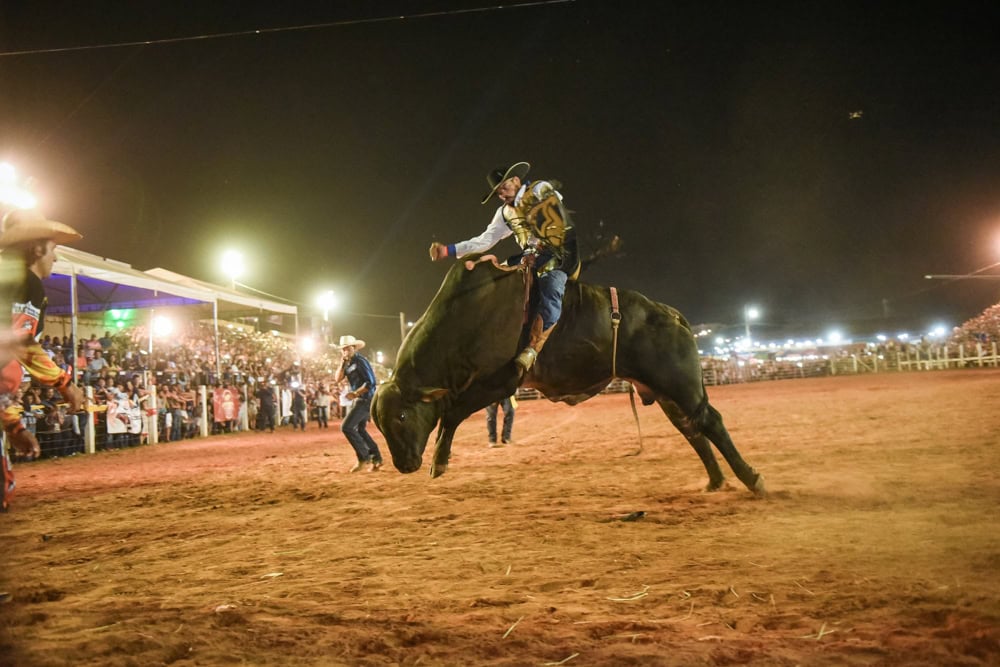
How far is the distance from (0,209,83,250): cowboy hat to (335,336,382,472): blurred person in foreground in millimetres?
5842

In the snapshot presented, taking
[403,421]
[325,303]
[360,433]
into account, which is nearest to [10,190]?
[360,433]

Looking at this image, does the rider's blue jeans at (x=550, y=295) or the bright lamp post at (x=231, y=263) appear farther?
the bright lamp post at (x=231, y=263)

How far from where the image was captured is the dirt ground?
2.69 meters

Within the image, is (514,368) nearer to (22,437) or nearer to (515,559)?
(515,559)

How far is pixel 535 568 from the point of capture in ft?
12.9

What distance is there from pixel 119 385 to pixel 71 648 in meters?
18.0

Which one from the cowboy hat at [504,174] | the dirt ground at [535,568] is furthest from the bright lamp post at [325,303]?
the cowboy hat at [504,174]

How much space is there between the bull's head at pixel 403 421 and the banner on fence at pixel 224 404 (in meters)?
19.7

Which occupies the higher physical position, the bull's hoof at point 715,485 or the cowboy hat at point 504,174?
the cowboy hat at point 504,174

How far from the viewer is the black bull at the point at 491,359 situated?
5105 mm

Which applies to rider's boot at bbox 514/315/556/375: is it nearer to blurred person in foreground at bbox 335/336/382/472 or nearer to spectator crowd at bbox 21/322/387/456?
blurred person in foreground at bbox 335/336/382/472

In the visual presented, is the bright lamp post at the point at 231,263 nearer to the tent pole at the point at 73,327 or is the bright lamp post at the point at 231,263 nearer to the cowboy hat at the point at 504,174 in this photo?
the tent pole at the point at 73,327

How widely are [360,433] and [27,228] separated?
21.0 ft

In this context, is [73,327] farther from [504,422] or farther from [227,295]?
[504,422]
